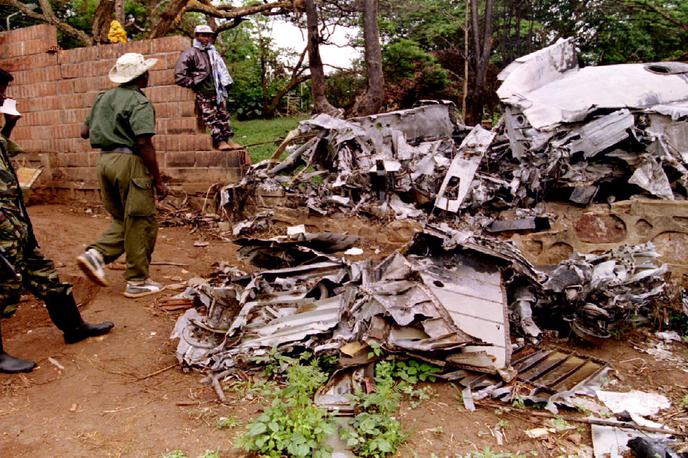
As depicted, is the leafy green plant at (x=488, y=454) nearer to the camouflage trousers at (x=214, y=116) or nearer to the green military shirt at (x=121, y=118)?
the green military shirt at (x=121, y=118)

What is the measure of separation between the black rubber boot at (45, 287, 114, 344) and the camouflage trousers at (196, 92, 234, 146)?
11.8ft

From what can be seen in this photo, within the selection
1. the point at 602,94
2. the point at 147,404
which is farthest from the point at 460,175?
the point at 147,404

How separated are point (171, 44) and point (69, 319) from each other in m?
4.23

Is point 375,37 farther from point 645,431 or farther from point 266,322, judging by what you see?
point 645,431

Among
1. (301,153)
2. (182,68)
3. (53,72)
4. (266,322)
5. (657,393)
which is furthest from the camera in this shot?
(53,72)

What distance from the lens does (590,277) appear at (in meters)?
3.80

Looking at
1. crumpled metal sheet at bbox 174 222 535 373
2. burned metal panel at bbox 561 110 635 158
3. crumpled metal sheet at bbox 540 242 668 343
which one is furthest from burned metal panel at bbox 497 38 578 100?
crumpled metal sheet at bbox 174 222 535 373

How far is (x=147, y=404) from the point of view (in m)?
2.83

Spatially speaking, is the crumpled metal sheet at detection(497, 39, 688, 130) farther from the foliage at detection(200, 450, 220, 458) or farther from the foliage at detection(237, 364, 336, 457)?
the foliage at detection(200, 450, 220, 458)

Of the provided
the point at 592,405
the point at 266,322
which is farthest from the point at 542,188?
the point at 266,322

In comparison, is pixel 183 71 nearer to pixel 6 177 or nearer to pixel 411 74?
pixel 6 177

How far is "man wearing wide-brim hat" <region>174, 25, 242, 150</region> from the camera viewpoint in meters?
6.17

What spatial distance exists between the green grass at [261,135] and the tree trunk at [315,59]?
4.72 ft

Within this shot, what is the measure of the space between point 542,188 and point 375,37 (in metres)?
4.42
